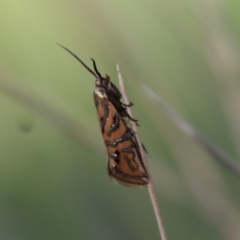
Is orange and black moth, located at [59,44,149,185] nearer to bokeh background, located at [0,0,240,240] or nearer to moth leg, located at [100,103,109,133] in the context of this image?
moth leg, located at [100,103,109,133]

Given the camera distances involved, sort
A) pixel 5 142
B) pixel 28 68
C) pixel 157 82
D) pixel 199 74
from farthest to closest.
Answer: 1. pixel 5 142
2. pixel 28 68
3. pixel 199 74
4. pixel 157 82

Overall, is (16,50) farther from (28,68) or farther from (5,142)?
(5,142)

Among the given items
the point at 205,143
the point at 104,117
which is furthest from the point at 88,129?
the point at 205,143

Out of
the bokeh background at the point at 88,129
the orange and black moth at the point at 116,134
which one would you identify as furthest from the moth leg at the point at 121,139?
the bokeh background at the point at 88,129

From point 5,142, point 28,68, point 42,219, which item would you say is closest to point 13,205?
point 42,219

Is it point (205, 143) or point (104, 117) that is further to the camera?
point (104, 117)

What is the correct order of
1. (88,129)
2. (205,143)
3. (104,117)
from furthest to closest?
(88,129) → (104,117) → (205,143)

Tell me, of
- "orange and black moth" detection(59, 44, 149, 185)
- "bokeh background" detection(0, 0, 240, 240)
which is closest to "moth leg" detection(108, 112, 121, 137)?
"orange and black moth" detection(59, 44, 149, 185)

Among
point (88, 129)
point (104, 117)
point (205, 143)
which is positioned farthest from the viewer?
point (88, 129)

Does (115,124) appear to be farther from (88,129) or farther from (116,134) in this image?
(88,129)

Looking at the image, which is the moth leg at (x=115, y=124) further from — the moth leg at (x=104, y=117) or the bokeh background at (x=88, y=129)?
the bokeh background at (x=88, y=129)
